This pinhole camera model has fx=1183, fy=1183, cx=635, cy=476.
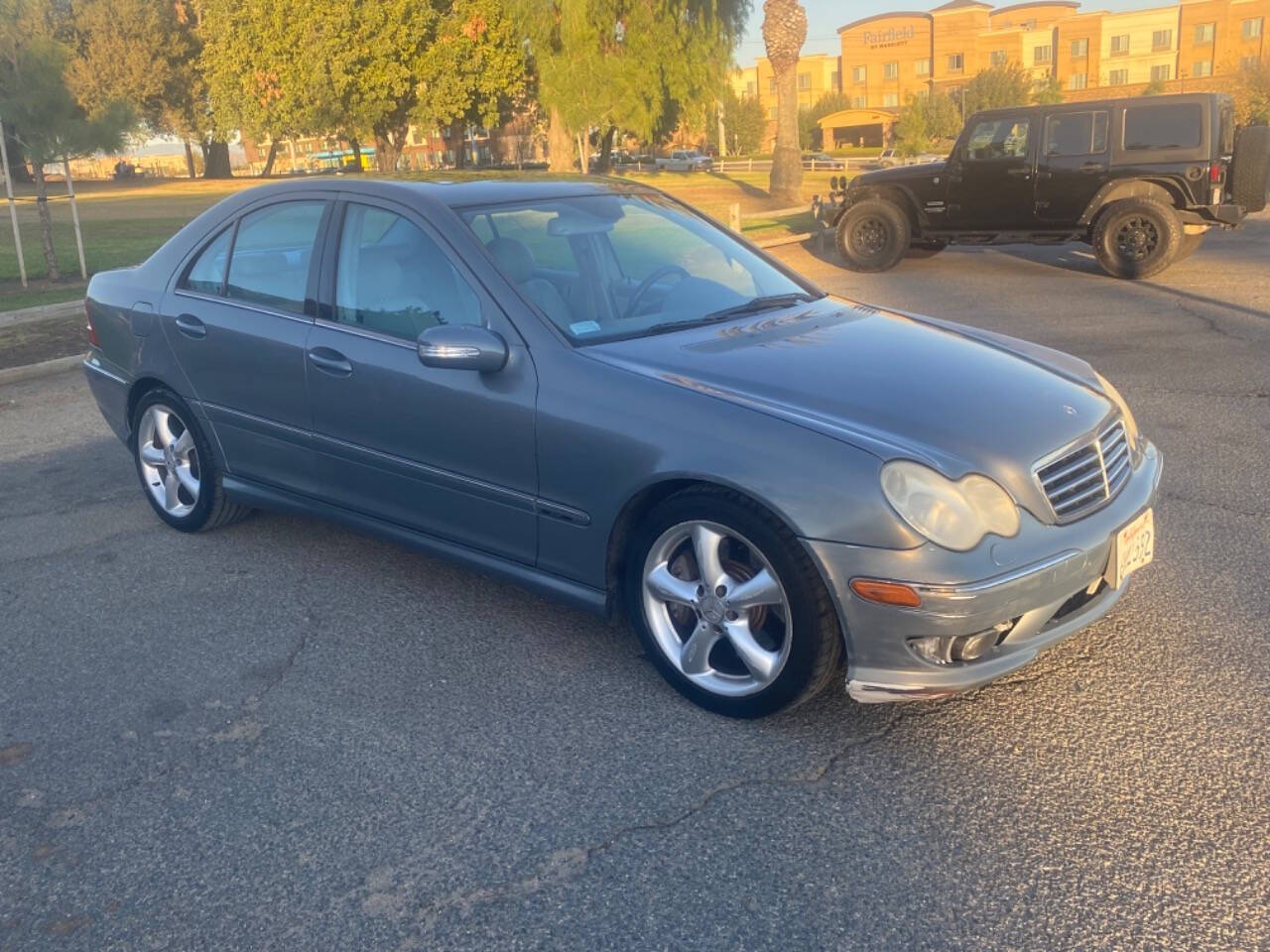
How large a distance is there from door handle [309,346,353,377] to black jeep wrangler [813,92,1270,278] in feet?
35.5

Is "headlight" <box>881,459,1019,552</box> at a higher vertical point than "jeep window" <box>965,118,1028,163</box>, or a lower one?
lower

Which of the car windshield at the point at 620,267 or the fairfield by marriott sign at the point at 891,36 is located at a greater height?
the fairfield by marriott sign at the point at 891,36

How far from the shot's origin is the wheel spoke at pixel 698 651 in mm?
3551

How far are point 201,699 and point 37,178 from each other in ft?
41.2

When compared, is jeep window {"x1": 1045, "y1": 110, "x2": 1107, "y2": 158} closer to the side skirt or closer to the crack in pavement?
the side skirt

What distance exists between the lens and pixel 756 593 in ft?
11.2

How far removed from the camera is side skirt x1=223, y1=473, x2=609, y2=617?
385cm

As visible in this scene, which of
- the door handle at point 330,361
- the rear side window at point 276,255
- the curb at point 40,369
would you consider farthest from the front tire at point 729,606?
the curb at point 40,369

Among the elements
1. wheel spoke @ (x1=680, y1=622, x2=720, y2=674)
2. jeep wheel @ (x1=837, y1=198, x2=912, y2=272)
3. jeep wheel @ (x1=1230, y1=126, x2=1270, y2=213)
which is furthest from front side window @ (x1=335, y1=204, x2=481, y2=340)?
jeep wheel @ (x1=1230, y1=126, x2=1270, y2=213)

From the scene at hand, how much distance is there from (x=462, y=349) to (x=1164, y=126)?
1130 centimetres

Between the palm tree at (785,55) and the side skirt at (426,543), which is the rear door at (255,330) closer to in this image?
the side skirt at (426,543)

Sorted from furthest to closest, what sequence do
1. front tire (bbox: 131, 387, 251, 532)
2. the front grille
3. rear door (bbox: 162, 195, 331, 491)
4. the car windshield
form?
front tire (bbox: 131, 387, 251, 532) → rear door (bbox: 162, 195, 331, 491) → the car windshield → the front grille

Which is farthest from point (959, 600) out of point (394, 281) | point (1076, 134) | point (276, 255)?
point (1076, 134)

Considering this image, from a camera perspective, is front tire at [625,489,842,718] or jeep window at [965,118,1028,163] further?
jeep window at [965,118,1028,163]
